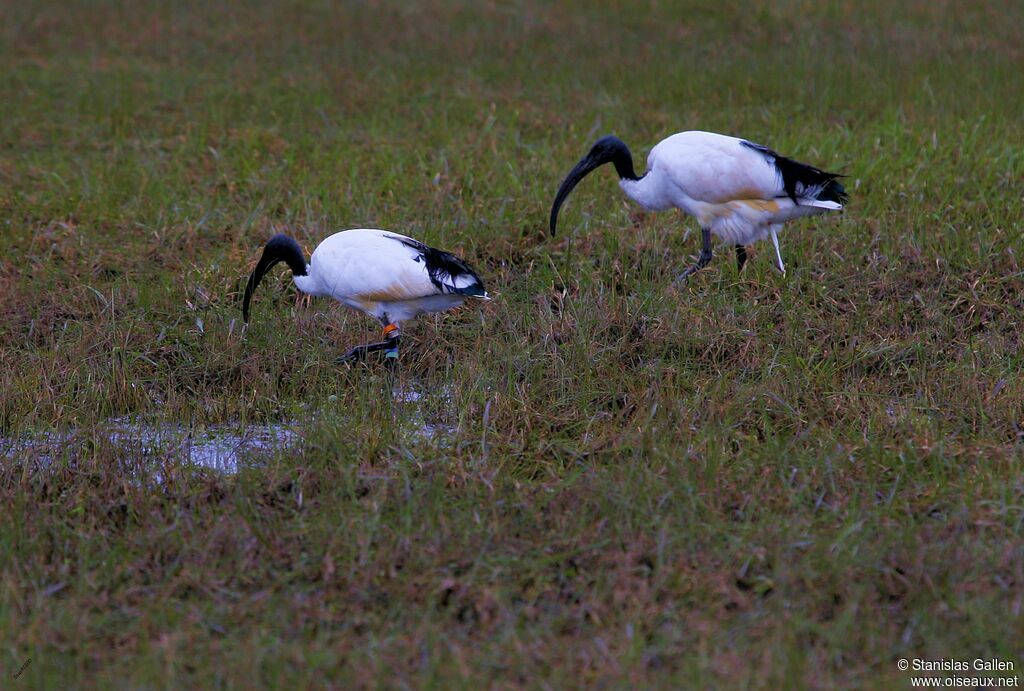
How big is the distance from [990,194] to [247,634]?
203 inches

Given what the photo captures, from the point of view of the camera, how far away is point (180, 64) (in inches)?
423

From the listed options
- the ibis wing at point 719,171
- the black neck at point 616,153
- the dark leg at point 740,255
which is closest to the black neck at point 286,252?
the black neck at point 616,153

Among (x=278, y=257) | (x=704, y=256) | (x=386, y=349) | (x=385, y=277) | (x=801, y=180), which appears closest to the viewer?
(x=385, y=277)

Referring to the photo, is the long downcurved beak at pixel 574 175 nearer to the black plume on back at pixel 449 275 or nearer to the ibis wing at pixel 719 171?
the ibis wing at pixel 719 171

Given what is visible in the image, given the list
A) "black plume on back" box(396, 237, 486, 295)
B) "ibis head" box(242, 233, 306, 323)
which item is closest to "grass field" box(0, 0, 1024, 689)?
"ibis head" box(242, 233, 306, 323)

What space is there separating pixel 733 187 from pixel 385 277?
5.91 ft

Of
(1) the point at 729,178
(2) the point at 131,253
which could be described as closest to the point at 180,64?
(2) the point at 131,253

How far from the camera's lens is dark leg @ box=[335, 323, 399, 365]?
17.2 ft

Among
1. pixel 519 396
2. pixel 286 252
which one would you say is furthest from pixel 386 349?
pixel 519 396

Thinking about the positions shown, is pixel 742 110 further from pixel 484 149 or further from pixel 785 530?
pixel 785 530

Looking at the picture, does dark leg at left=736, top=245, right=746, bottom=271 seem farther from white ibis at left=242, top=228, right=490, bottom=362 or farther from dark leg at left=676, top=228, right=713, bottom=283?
white ibis at left=242, top=228, right=490, bottom=362

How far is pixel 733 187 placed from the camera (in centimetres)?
573

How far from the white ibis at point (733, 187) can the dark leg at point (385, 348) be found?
1.20 meters

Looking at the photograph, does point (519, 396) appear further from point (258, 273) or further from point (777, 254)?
point (777, 254)
